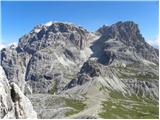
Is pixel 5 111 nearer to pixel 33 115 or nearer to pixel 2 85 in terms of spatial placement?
pixel 2 85

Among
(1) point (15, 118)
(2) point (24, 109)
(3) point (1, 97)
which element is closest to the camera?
(3) point (1, 97)

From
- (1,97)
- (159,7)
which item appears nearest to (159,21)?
(159,7)

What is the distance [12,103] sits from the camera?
784 inches

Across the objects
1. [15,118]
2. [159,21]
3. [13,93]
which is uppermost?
[159,21]

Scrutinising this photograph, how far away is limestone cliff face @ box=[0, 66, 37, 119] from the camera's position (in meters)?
18.1

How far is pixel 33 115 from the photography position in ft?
71.9

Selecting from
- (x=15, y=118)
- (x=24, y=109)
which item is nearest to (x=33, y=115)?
(x=24, y=109)

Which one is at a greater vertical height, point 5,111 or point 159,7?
point 159,7

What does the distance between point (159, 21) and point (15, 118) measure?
29.0ft

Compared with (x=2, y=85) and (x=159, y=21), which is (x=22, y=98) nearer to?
(x=2, y=85)

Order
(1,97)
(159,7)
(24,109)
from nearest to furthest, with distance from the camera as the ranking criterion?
(159,7) < (1,97) < (24,109)

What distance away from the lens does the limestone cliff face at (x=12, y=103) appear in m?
18.1

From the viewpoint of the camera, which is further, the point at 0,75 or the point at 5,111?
the point at 0,75

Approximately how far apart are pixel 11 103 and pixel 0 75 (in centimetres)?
156
